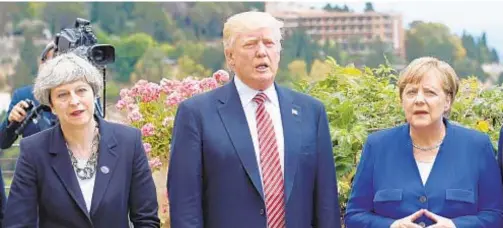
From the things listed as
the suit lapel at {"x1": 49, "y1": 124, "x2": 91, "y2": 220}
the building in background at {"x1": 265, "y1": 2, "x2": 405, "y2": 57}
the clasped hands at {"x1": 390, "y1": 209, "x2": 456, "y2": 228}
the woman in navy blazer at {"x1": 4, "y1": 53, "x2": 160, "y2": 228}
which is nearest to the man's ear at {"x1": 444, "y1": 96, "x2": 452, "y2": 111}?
the clasped hands at {"x1": 390, "y1": 209, "x2": 456, "y2": 228}

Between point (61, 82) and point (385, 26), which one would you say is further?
point (385, 26)

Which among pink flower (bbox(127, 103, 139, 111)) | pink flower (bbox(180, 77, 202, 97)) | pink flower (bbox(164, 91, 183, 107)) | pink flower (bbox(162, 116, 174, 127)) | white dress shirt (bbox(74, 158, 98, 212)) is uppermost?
pink flower (bbox(180, 77, 202, 97))

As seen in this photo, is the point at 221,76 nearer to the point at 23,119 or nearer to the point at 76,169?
the point at 23,119

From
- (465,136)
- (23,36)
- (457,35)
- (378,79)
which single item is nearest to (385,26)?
(457,35)

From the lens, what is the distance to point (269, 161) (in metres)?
4.05

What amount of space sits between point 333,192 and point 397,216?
271 millimetres

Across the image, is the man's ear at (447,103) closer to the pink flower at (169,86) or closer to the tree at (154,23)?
the pink flower at (169,86)

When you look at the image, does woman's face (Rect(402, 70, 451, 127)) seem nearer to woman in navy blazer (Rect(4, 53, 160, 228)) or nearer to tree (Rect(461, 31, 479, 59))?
woman in navy blazer (Rect(4, 53, 160, 228))

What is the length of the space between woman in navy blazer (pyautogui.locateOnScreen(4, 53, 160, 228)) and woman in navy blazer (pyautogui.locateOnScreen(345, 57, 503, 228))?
90cm

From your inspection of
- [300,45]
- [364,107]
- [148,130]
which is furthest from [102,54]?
[300,45]

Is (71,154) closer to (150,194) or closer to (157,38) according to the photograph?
(150,194)

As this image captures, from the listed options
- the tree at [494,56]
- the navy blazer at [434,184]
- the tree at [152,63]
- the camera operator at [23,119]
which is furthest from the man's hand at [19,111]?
the tree at [152,63]

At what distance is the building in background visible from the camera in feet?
37.1

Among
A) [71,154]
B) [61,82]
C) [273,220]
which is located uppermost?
[61,82]
